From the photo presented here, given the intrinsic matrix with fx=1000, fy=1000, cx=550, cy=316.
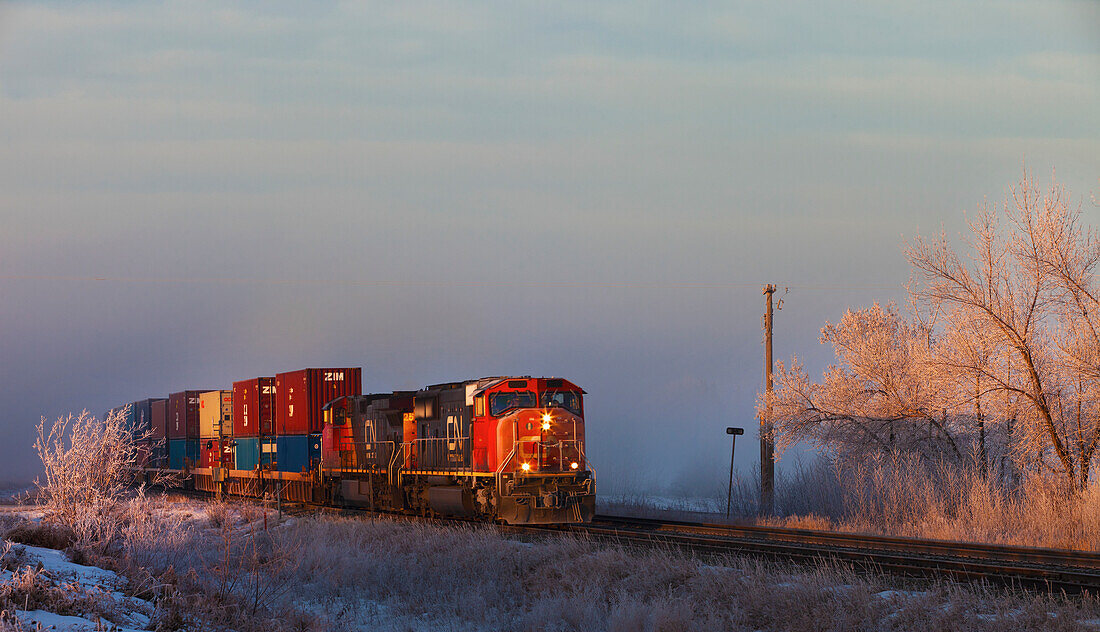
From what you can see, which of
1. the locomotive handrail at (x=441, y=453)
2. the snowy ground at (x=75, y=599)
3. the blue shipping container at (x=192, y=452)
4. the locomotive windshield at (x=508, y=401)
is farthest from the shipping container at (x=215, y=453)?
the snowy ground at (x=75, y=599)

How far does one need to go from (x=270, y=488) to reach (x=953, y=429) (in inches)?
965

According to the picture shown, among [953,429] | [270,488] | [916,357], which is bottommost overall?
[270,488]

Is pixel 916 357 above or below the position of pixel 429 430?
above

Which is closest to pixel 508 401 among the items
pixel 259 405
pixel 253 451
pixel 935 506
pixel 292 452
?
pixel 935 506

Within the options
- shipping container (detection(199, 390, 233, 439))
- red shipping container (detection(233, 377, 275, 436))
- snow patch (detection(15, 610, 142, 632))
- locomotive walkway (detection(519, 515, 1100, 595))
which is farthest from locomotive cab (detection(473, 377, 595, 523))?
shipping container (detection(199, 390, 233, 439))

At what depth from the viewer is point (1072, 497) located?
21.6m

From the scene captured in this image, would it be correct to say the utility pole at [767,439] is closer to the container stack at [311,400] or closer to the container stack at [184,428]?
the container stack at [311,400]

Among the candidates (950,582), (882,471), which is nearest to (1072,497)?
(882,471)

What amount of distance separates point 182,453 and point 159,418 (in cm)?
357

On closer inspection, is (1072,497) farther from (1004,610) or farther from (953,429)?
(1004,610)

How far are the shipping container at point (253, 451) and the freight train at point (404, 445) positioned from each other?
0.13ft

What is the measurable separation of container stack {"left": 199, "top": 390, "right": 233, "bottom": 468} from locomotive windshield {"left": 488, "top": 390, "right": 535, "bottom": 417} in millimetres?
20845

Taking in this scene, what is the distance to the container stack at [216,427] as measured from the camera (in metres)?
40.2

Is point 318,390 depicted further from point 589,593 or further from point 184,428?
point 589,593
